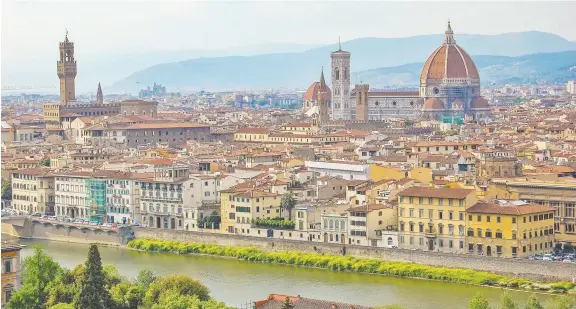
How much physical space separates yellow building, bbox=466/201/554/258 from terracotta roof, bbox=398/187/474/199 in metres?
0.29

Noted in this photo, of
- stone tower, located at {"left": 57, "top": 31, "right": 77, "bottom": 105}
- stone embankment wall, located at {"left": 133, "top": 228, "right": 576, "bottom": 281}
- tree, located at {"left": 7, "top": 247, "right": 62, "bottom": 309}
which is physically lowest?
stone embankment wall, located at {"left": 133, "top": 228, "right": 576, "bottom": 281}

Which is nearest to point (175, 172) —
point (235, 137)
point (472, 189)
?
point (472, 189)

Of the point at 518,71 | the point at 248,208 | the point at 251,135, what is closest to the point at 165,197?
the point at 248,208

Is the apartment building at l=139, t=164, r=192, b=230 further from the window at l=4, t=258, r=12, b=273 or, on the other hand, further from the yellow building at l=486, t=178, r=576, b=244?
the window at l=4, t=258, r=12, b=273

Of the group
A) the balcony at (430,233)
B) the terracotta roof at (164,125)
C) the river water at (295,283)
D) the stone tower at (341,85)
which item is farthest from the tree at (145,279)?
the stone tower at (341,85)

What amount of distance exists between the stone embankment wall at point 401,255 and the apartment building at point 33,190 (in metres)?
4.73

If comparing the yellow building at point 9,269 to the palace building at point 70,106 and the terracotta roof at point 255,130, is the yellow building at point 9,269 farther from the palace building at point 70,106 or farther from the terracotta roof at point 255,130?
the palace building at point 70,106

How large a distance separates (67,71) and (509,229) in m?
41.9

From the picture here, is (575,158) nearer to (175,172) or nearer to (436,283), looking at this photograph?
(175,172)

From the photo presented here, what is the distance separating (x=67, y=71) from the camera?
62125 mm

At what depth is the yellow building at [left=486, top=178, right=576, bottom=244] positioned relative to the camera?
24.0 meters

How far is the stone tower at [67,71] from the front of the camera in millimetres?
61750

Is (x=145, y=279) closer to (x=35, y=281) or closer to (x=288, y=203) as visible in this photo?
(x=35, y=281)

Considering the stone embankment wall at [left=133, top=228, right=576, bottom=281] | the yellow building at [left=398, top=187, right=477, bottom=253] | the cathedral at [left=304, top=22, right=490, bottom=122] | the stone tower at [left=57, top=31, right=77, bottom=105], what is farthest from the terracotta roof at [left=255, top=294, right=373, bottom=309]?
the cathedral at [left=304, top=22, right=490, bottom=122]
